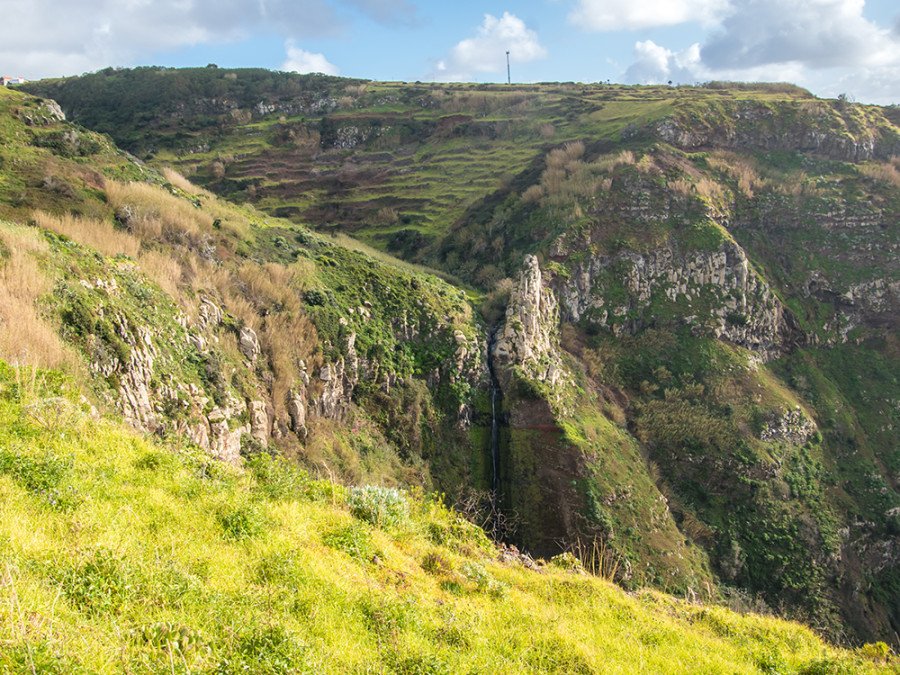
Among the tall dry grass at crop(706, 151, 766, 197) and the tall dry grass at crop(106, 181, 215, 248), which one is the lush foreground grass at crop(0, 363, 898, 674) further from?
the tall dry grass at crop(706, 151, 766, 197)

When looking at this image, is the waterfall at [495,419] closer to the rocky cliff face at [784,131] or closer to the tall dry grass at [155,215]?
the tall dry grass at [155,215]

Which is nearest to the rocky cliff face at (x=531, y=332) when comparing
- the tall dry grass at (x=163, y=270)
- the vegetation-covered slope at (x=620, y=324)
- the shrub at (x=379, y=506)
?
the vegetation-covered slope at (x=620, y=324)

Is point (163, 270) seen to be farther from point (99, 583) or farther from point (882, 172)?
point (882, 172)

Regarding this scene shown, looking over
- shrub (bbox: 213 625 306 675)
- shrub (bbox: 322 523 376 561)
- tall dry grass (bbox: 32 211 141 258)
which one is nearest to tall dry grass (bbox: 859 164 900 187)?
shrub (bbox: 322 523 376 561)

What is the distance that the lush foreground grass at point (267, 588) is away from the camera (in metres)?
3.36

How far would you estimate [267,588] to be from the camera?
4297 mm

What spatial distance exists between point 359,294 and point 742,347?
92.6ft

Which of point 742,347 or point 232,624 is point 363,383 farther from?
point 742,347

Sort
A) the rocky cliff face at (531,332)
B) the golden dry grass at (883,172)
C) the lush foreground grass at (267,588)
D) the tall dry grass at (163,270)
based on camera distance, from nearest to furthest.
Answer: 1. the lush foreground grass at (267,588)
2. the tall dry grass at (163,270)
3. the rocky cliff face at (531,332)
4. the golden dry grass at (883,172)

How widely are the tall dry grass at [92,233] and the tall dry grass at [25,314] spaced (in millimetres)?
3136

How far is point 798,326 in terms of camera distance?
3653 centimetres

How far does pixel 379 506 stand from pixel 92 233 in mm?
13380

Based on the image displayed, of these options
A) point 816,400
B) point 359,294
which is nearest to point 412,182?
point 359,294

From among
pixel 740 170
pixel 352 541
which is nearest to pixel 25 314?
pixel 352 541
